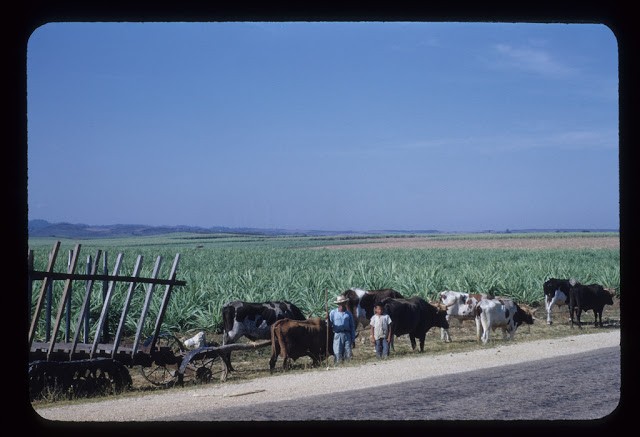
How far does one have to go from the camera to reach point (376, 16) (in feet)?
22.7

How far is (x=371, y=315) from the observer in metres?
16.7

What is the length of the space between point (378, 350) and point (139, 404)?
579cm

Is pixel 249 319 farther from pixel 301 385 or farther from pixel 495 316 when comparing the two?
pixel 495 316

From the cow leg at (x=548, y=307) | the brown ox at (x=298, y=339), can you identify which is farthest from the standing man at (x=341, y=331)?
the cow leg at (x=548, y=307)

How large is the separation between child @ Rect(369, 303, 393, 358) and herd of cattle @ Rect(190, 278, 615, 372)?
946 mm

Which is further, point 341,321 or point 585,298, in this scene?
point 585,298

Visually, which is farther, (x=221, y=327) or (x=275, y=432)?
(x=221, y=327)

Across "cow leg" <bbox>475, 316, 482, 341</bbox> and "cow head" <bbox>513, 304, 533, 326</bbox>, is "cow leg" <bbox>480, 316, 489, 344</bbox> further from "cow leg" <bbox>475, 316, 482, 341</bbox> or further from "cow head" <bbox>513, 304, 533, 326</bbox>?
"cow head" <bbox>513, 304, 533, 326</bbox>

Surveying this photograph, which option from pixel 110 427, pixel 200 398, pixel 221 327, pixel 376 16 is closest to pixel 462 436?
pixel 110 427

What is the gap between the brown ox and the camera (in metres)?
13.0

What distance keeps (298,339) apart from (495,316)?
5957 mm

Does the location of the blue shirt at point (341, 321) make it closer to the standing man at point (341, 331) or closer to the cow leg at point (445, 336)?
the standing man at point (341, 331)

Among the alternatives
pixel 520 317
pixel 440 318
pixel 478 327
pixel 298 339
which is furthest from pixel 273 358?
pixel 520 317

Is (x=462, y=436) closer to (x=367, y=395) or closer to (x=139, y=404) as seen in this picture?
(x=367, y=395)
